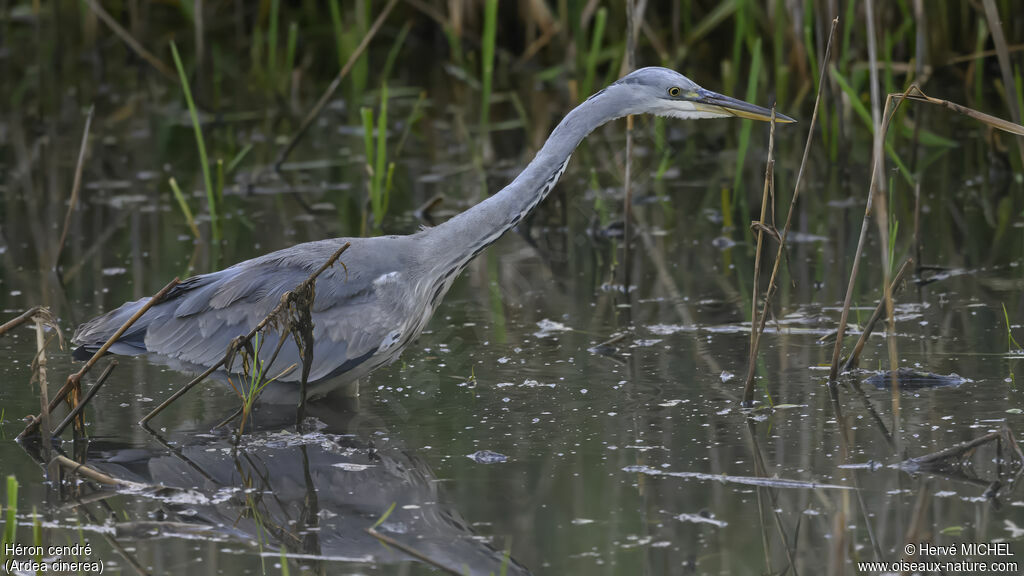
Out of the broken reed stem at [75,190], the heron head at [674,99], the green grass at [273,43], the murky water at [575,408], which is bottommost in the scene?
the murky water at [575,408]

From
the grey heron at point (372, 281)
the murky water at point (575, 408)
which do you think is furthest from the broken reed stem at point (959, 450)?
the grey heron at point (372, 281)

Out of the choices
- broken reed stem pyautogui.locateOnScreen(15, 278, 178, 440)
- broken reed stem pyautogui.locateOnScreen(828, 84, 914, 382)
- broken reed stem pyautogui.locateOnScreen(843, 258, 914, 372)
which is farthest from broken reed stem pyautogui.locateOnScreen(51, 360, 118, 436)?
broken reed stem pyautogui.locateOnScreen(843, 258, 914, 372)

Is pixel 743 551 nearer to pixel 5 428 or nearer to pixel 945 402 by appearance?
pixel 945 402

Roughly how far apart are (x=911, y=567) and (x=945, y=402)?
57.5 inches

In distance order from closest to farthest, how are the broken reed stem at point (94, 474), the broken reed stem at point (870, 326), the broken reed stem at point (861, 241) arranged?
the broken reed stem at point (94, 474) < the broken reed stem at point (861, 241) < the broken reed stem at point (870, 326)

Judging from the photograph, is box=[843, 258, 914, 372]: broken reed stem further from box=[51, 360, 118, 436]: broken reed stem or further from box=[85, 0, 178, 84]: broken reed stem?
box=[85, 0, 178, 84]: broken reed stem

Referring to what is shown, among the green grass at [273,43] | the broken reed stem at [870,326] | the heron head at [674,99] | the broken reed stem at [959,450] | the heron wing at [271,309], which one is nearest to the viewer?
the broken reed stem at [959,450]

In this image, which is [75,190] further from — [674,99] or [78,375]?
[674,99]

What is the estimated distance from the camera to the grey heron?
5.22m

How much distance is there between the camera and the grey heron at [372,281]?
5.22 metres

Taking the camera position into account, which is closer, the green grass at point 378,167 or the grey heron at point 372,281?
the grey heron at point 372,281

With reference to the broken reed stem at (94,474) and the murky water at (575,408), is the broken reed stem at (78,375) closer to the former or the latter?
the murky water at (575,408)

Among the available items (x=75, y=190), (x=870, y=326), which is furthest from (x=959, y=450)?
(x=75, y=190)

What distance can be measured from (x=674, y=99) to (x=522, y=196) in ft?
2.35
